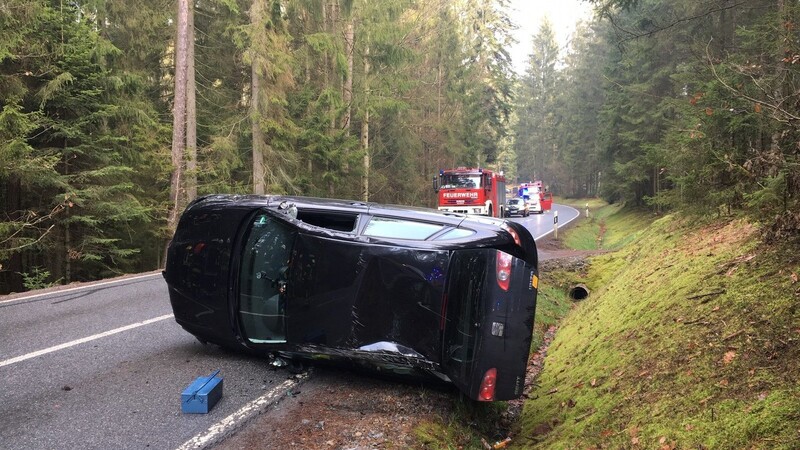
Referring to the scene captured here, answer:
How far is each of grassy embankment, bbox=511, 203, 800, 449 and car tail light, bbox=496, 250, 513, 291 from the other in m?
1.32

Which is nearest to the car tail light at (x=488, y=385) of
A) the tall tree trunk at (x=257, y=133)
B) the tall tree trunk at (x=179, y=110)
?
the tall tree trunk at (x=179, y=110)

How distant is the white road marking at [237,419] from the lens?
3527 mm

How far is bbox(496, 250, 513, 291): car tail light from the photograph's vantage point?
3979 mm

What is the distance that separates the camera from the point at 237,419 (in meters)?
3.90

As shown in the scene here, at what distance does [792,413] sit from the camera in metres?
2.71

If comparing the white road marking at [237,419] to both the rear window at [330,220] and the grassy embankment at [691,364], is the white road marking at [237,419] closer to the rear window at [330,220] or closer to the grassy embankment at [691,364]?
the rear window at [330,220]

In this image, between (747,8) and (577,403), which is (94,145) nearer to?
(577,403)

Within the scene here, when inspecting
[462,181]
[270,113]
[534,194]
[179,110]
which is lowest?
[534,194]

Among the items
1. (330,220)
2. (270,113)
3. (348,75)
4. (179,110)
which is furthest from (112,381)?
(348,75)

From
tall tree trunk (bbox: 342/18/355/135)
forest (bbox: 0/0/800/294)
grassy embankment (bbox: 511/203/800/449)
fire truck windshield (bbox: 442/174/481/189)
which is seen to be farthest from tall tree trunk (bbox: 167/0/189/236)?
grassy embankment (bbox: 511/203/800/449)

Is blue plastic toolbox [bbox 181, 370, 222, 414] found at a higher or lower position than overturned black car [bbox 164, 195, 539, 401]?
lower

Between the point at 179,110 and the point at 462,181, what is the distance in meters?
14.0

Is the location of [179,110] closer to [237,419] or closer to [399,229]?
[399,229]

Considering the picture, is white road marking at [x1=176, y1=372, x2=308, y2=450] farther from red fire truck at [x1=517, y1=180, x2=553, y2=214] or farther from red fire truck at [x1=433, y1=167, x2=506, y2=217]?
red fire truck at [x1=517, y1=180, x2=553, y2=214]
